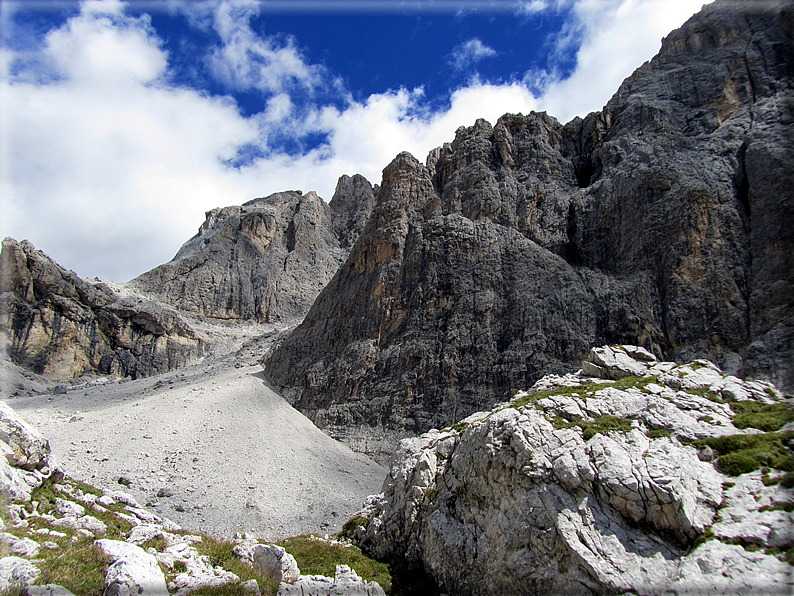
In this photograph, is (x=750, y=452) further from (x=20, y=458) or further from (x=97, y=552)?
(x=20, y=458)

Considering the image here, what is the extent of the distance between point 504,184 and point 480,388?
102 feet

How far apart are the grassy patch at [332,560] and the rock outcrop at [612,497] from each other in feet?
4.16

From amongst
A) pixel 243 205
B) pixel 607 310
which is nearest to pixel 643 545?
pixel 607 310

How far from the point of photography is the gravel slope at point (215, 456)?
34.4 m

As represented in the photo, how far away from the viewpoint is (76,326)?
8338cm

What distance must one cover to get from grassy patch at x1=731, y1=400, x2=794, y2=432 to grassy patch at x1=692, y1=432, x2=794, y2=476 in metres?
1.28

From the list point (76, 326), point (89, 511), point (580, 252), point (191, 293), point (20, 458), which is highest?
point (580, 252)

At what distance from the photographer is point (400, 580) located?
20047 mm

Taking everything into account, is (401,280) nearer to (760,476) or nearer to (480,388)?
(480,388)

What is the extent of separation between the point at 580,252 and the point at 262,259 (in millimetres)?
84395

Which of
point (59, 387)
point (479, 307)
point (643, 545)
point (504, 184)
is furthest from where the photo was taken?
point (59, 387)

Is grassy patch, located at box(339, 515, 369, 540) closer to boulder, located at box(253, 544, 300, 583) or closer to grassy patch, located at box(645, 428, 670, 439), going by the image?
boulder, located at box(253, 544, 300, 583)

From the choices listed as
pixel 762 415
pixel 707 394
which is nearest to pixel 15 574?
pixel 762 415

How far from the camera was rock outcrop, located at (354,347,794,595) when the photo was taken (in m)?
13.8
